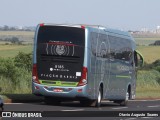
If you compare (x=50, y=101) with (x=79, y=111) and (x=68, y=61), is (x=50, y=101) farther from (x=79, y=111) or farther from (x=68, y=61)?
(x=79, y=111)

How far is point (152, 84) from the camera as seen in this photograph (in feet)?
189

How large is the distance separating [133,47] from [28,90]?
7.10m

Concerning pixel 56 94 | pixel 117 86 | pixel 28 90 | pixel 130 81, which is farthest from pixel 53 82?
pixel 28 90

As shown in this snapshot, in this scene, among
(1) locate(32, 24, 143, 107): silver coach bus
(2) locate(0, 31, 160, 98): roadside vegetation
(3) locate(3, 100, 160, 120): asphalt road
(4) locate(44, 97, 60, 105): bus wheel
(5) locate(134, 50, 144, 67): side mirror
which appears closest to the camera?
(3) locate(3, 100, 160, 120): asphalt road

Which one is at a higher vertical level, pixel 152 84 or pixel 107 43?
pixel 107 43

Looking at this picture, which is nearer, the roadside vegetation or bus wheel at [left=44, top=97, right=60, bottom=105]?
bus wheel at [left=44, top=97, right=60, bottom=105]

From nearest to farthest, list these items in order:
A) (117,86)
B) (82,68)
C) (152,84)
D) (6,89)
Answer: (82,68) → (117,86) → (6,89) → (152,84)

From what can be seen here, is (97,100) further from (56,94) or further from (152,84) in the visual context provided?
(152,84)

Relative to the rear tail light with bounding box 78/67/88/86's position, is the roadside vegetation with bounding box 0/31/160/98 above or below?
below

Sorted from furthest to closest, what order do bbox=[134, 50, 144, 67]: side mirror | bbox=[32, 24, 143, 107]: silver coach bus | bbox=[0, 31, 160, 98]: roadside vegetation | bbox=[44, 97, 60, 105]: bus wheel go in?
bbox=[0, 31, 160, 98]: roadside vegetation
bbox=[134, 50, 144, 67]: side mirror
bbox=[44, 97, 60, 105]: bus wheel
bbox=[32, 24, 143, 107]: silver coach bus

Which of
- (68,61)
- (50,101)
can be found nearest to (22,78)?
(50,101)

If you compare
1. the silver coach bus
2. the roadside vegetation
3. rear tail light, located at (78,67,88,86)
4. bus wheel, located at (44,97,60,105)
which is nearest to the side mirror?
the roadside vegetation

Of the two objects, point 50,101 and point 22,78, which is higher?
point 22,78

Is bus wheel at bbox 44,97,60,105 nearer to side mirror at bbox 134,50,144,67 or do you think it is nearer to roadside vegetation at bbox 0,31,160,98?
roadside vegetation at bbox 0,31,160,98
